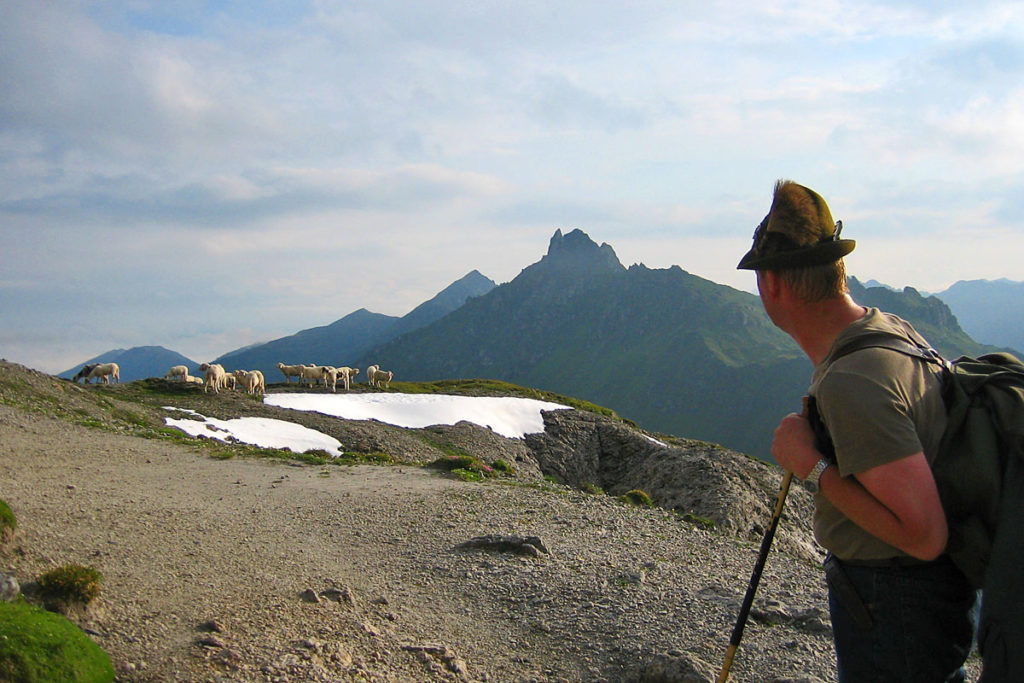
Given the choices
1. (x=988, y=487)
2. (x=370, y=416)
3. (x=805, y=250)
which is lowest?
(x=370, y=416)

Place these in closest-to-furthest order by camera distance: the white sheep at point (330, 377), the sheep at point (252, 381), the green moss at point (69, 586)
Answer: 1. the green moss at point (69, 586)
2. the sheep at point (252, 381)
3. the white sheep at point (330, 377)

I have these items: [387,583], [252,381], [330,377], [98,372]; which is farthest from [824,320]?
[98,372]

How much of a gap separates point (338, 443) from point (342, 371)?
75.9ft

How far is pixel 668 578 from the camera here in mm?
14148

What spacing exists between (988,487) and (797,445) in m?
0.81

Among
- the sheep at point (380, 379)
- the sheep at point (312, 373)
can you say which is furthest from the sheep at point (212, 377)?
the sheep at point (380, 379)

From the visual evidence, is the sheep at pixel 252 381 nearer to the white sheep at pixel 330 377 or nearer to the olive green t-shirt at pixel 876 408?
the white sheep at pixel 330 377

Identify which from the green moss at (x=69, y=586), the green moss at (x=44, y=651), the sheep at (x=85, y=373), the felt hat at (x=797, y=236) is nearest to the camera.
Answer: the felt hat at (x=797, y=236)

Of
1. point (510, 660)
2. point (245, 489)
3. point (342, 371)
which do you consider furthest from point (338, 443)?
point (510, 660)

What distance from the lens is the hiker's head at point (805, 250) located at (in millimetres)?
3693

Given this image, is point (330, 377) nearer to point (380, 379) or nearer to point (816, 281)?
point (380, 379)

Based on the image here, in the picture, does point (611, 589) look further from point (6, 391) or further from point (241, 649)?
point (6, 391)

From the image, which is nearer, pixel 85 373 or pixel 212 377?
pixel 212 377

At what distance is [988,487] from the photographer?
3.19 meters
